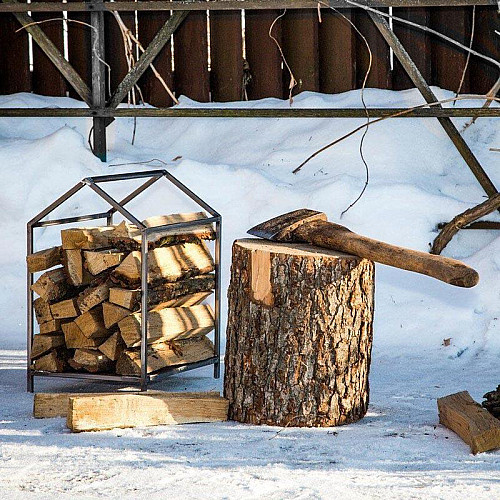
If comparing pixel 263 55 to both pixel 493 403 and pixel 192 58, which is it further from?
pixel 493 403

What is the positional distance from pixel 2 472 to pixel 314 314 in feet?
4.73

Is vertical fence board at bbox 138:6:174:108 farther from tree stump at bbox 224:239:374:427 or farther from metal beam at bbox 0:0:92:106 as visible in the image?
tree stump at bbox 224:239:374:427

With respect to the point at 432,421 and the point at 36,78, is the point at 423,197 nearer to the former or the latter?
the point at 432,421

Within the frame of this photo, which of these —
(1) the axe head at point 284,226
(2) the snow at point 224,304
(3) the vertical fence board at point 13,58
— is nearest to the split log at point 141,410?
(2) the snow at point 224,304

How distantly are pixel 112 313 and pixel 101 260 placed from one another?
0.90 ft

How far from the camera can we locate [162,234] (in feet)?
16.9

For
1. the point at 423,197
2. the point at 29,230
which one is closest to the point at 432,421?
the point at 29,230

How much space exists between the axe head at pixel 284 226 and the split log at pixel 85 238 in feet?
2.74

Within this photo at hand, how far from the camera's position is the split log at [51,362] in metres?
5.12

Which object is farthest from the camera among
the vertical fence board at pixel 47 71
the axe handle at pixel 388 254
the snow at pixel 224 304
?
the vertical fence board at pixel 47 71

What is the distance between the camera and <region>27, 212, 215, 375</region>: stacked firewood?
499 centimetres

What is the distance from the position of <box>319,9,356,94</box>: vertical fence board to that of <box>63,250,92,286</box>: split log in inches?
159

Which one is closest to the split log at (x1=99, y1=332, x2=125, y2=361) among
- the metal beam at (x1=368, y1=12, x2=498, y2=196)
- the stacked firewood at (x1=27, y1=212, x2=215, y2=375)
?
the stacked firewood at (x1=27, y1=212, x2=215, y2=375)

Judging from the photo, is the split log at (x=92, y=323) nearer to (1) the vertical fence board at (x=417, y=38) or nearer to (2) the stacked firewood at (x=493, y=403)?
(2) the stacked firewood at (x=493, y=403)
